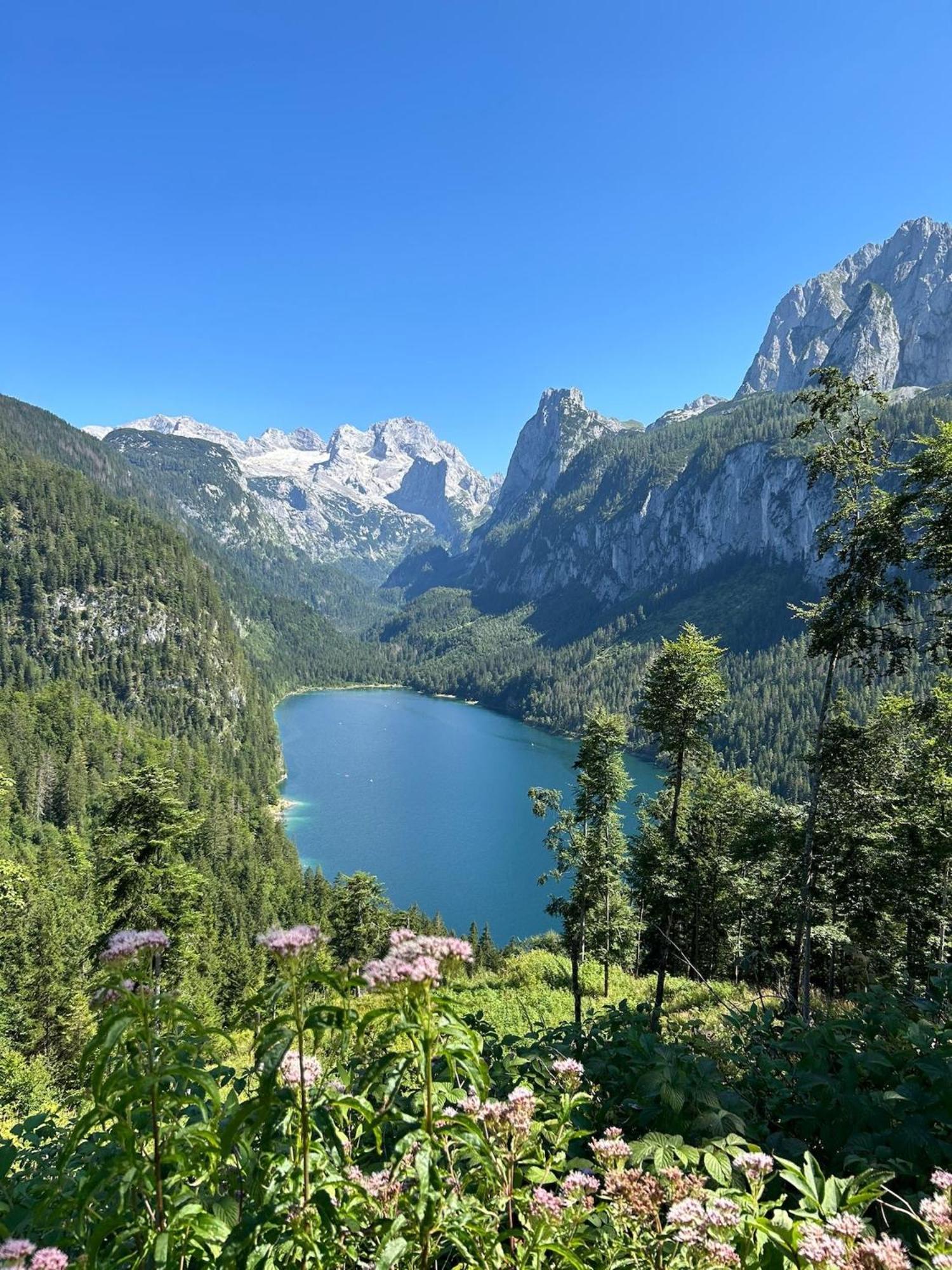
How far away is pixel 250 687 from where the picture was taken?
19212 centimetres

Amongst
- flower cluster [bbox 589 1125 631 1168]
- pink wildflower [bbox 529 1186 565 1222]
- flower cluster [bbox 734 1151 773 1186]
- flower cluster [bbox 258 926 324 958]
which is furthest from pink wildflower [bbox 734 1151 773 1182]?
flower cluster [bbox 258 926 324 958]

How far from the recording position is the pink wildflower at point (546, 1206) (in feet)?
7.50

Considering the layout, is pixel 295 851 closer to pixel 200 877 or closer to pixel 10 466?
pixel 200 877

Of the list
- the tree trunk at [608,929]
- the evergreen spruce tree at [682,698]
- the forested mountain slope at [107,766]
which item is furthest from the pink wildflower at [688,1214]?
the tree trunk at [608,929]

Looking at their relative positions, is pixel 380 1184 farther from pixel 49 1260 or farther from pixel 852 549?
pixel 852 549

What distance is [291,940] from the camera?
8.09 feet

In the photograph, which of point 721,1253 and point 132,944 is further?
point 132,944

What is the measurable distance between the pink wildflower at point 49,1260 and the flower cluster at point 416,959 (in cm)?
113

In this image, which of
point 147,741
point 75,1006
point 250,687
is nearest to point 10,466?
point 250,687

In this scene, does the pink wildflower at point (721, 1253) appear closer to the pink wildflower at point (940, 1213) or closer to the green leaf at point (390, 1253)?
the pink wildflower at point (940, 1213)

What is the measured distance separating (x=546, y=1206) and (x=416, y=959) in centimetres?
101

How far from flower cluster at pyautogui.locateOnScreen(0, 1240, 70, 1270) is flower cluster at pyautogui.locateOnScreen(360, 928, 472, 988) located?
3.75 feet

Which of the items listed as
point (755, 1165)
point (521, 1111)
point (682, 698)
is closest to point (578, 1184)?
point (521, 1111)

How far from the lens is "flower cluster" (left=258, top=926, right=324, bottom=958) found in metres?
2.37
